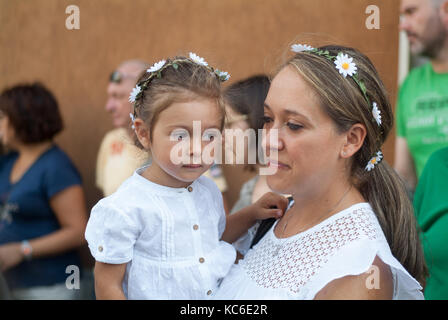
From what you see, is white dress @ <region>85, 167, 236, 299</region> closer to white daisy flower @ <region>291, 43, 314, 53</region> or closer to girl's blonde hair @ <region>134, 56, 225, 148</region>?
girl's blonde hair @ <region>134, 56, 225, 148</region>

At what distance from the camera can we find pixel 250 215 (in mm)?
1934

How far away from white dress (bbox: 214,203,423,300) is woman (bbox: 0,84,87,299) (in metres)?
1.83

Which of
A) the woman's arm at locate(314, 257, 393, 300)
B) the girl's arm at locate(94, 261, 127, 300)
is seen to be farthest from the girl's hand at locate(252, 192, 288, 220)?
the girl's arm at locate(94, 261, 127, 300)

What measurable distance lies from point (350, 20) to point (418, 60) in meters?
0.66

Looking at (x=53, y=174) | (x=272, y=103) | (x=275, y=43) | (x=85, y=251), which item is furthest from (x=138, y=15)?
(x=272, y=103)

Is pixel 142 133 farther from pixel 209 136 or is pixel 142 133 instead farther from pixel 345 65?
pixel 345 65

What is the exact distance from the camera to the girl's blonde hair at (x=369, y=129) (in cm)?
150

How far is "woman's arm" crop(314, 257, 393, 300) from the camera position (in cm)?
140

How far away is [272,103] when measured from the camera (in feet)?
5.04

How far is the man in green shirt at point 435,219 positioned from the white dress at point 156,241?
3.33ft

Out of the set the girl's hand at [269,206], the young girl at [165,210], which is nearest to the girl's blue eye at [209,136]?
the young girl at [165,210]

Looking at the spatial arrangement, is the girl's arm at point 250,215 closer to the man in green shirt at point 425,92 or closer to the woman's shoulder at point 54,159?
the man in green shirt at point 425,92

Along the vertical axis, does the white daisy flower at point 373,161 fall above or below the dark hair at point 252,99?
Result: below
